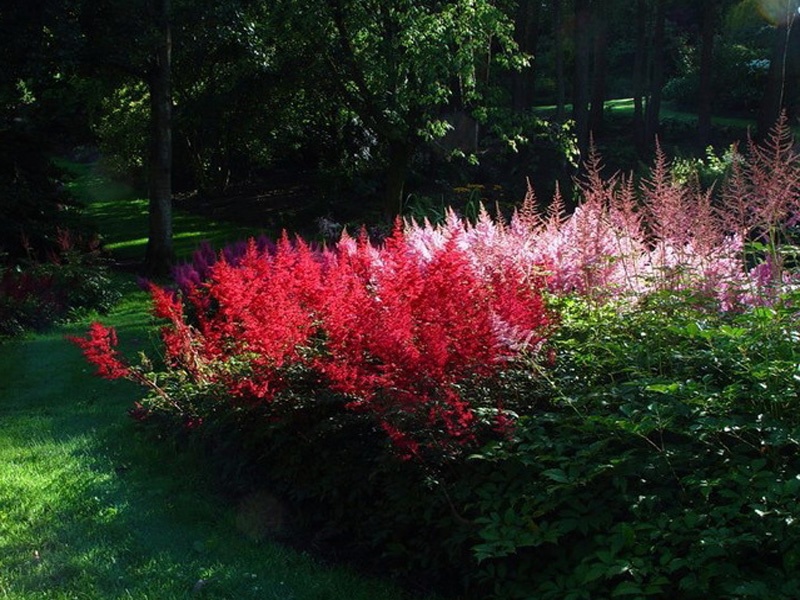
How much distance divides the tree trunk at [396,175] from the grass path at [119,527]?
28.7 ft

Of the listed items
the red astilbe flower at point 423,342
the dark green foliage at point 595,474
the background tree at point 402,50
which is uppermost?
the background tree at point 402,50

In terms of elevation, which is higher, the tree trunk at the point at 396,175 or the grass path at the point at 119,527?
the tree trunk at the point at 396,175

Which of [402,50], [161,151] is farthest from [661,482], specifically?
[161,151]

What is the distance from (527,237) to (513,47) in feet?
30.5

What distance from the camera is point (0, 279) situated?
41.0 feet

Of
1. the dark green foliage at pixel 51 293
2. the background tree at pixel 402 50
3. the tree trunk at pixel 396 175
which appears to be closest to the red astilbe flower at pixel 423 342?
the dark green foliage at pixel 51 293

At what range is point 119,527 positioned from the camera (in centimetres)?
460

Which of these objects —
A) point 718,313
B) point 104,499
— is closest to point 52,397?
point 104,499

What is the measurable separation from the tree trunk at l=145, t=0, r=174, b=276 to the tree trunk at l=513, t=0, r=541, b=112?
12.8m

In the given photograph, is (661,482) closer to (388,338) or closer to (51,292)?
(388,338)

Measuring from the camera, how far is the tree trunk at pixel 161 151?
49.3ft

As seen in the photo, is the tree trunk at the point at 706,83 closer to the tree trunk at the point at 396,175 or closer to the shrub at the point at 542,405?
the tree trunk at the point at 396,175

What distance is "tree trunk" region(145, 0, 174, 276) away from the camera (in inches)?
591

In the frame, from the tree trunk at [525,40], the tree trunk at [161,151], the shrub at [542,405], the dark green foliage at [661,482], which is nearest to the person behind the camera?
the dark green foliage at [661,482]
